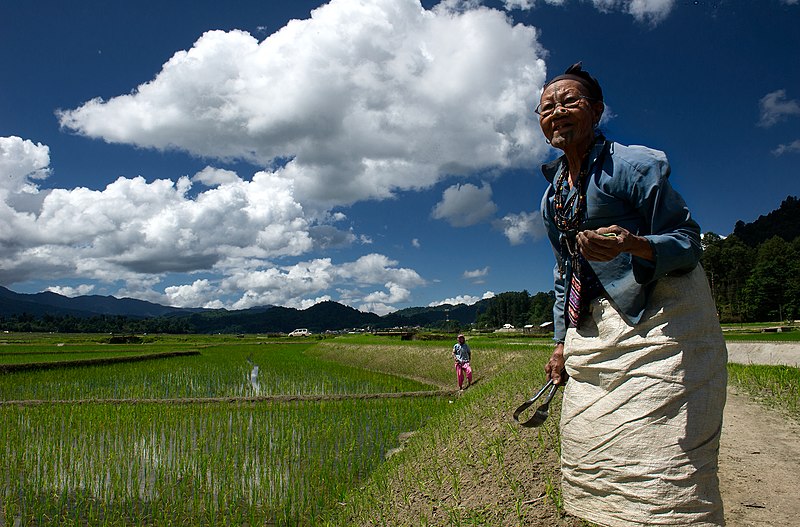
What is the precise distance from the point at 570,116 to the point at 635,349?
36.1 inches

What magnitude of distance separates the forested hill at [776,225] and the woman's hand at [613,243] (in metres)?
90.1

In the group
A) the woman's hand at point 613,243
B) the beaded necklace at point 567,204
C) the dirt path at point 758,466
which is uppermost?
the beaded necklace at point 567,204

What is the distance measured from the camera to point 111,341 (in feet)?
173

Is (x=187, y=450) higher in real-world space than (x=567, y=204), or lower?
lower

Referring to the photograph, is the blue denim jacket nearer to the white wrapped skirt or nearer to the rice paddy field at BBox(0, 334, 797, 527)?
the white wrapped skirt

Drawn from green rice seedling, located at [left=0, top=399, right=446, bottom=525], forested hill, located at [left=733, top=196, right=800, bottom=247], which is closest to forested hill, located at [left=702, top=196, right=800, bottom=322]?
forested hill, located at [left=733, top=196, right=800, bottom=247]

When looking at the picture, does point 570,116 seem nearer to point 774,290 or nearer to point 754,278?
point 774,290

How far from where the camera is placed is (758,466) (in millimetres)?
4836

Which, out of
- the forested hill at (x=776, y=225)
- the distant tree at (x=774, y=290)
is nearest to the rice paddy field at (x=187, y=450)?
the distant tree at (x=774, y=290)

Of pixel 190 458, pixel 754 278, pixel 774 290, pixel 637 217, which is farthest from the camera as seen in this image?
pixel 754 278

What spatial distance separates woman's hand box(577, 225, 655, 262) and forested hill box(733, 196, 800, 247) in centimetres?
9006

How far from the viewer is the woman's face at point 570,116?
207 cm

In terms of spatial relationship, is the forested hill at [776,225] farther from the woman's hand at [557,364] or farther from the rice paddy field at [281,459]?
the woman's hand at [557,364]

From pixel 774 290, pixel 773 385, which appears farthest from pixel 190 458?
pixel 774 290
